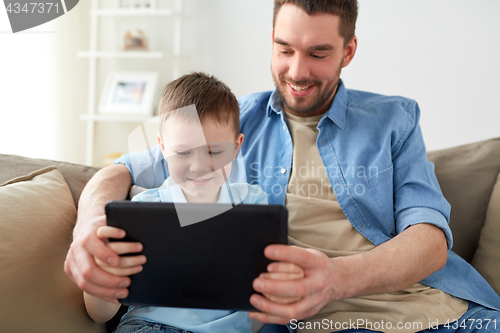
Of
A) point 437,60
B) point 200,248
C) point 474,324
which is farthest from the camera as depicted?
point 437,60

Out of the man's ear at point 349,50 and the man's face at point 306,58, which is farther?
the man's ear at point 349,50

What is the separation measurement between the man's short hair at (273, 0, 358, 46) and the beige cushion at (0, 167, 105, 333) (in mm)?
842

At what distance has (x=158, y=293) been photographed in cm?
70

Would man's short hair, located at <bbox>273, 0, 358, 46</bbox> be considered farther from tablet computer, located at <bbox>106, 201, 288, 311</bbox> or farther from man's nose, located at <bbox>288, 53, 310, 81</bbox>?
tablet computer, located at <bbox>106, 201, 288, 311</bbox>

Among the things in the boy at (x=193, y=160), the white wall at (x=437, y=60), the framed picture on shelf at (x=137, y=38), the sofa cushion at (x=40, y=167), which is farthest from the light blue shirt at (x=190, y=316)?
the framed picture on shelf at (x=137, y=38)

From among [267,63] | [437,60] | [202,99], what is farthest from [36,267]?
[437,60]

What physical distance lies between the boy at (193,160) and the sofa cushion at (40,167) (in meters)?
0.38

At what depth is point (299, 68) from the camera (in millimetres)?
1194

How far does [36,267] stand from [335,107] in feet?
2.94

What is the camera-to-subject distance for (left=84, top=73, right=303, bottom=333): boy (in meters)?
0.85

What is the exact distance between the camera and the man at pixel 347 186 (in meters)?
0.96

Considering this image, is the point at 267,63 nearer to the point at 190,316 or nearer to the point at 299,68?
the point at 299,68

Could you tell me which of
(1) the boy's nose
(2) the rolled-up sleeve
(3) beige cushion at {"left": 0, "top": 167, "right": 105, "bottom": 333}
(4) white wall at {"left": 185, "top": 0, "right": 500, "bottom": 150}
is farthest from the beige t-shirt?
(4) white wall at {"left": 185, "top": 0, "right": 500, "bottom": 150}

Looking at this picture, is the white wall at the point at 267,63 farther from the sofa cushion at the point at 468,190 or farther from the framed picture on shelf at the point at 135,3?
the sofa cushion at the point at 468,190
